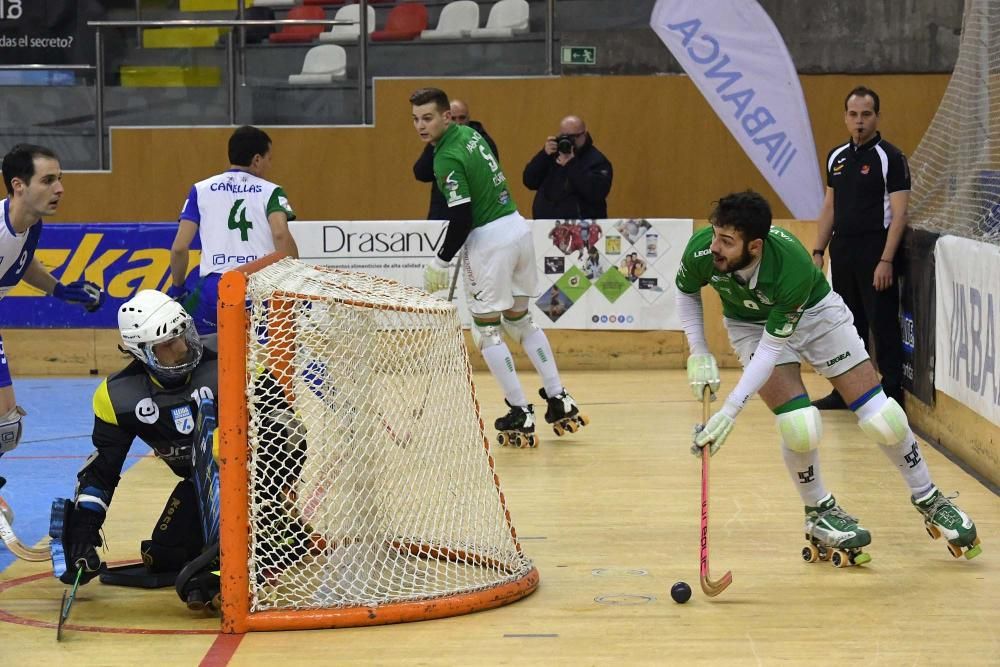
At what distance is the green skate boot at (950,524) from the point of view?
6.05 metres

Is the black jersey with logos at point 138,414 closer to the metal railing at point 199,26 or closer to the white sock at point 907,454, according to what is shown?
the white sock at point 907,454

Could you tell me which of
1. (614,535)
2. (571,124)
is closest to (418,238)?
→ (571,124)

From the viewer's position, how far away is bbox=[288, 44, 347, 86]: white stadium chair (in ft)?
45.7

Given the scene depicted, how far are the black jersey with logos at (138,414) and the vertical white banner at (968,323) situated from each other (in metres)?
3.90

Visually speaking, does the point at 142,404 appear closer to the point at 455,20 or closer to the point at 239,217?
the point at 239,217

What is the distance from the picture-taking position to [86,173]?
13609 millimetres

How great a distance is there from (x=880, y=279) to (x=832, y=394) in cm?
103

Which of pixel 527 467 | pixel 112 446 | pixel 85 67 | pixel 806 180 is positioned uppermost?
pixel 85 67

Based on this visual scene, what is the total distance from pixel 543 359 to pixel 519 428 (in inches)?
18.3

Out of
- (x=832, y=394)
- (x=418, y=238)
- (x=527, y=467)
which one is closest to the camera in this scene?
(x=527, y=467)

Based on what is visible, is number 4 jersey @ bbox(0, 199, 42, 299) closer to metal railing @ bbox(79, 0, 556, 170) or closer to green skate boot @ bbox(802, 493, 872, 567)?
green skate boot @ bbox(802, 493, 872, 567)

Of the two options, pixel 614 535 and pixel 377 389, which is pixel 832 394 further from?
pixel 377 389

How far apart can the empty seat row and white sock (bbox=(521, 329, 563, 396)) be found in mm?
5579

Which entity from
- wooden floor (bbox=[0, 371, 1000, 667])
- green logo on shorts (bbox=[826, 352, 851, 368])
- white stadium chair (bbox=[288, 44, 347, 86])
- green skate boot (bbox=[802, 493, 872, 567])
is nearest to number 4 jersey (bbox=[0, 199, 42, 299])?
wooden floor (bbox=[0, 371, 1000, 667])
